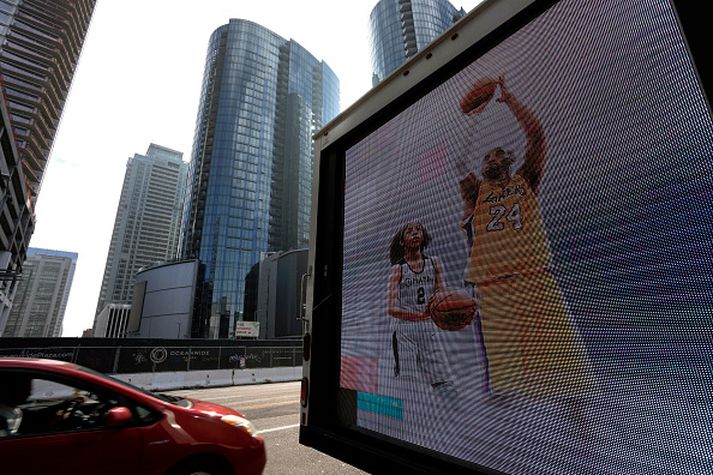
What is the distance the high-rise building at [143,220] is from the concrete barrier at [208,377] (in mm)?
150096

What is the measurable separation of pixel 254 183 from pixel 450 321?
285 feet

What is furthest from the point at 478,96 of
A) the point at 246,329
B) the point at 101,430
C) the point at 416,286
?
the point at 246,329

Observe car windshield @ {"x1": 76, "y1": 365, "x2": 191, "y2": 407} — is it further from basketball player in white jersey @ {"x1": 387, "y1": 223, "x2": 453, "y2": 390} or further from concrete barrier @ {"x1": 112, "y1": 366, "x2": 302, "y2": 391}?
concrete barrier @ {"x1": 112, "y1": 366, "x2": 302, "y2": 391}

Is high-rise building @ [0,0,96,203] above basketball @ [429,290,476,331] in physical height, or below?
above

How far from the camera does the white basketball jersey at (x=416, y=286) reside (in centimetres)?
204

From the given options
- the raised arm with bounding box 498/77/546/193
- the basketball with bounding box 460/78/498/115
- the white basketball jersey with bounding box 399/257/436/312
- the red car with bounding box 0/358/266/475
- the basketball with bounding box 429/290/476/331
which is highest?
the basketball with bounding box 460/78/498/115

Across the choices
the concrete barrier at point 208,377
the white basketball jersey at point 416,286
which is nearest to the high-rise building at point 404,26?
the concrete barrier at point 208,377

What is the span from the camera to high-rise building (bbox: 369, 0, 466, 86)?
268ft

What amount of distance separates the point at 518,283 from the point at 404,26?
9813 cm

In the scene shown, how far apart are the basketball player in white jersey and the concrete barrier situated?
50.9 ft

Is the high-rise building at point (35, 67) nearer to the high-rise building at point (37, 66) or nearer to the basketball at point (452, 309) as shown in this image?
the high-rise building at point (37, 66)

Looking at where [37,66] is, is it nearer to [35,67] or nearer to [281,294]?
[35,67]

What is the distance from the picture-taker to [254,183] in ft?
273

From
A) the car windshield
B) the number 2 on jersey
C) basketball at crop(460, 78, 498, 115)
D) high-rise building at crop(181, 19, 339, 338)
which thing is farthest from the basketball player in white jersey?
high-rise building at crop(181, 19, 339, 338)
